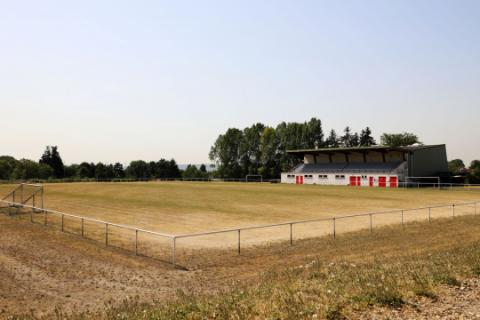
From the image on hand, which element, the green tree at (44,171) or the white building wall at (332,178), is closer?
the white building wall at (332,178)

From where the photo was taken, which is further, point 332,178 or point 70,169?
point 70,169

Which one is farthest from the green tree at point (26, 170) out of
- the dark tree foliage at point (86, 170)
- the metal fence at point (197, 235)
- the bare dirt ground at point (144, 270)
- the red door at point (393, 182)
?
the bare dirt ground at point (144, 270)

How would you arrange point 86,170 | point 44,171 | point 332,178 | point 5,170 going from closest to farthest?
point 332,178 < point 5,170 < point 44,171 < point 86,170

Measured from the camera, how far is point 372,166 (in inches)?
3701

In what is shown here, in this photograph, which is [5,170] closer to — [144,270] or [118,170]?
[118,170]

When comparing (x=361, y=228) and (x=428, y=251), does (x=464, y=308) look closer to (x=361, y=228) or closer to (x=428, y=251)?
(x=428, y=251)

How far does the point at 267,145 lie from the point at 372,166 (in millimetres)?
50927

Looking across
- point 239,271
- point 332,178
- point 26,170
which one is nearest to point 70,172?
point 26,170

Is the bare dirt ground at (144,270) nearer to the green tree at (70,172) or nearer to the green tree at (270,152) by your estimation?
the green tree at (270,152)

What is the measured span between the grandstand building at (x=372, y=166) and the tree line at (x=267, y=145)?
25.3m

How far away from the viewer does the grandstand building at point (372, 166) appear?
86.7m

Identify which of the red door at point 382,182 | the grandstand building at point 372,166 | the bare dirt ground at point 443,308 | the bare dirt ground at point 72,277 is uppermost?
the grandstand building at point 372,166

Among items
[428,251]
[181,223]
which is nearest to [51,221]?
[181,223]

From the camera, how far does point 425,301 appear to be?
10203mm
